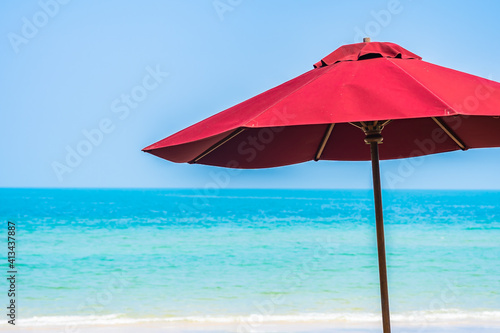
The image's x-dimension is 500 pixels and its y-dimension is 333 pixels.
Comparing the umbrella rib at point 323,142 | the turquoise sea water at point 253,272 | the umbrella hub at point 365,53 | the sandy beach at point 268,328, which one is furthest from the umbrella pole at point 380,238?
the turquoise sea water at point 253,272

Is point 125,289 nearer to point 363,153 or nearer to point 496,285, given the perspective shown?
point 496,285

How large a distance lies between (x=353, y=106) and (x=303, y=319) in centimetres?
627

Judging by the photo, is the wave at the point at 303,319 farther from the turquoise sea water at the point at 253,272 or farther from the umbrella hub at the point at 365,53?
the umbrella hub at the point at 365,53

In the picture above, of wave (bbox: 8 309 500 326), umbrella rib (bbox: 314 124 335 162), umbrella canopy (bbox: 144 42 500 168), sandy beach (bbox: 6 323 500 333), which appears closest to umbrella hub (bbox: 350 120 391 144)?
umbrella canopy (bbox: 144 42 500 168)

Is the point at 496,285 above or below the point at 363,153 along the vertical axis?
below

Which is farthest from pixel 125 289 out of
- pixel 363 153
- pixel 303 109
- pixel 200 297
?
Answer: pixel 303 109

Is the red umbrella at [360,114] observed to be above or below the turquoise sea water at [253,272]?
above

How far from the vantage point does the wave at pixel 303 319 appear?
297 inches

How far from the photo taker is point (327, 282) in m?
11.1

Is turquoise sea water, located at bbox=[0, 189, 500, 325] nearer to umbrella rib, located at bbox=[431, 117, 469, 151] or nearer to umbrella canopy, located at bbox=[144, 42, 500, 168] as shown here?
umbrella rib, located at bbox=[431, 117, 469, 151]

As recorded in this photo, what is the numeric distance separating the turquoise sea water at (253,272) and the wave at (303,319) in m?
0.03

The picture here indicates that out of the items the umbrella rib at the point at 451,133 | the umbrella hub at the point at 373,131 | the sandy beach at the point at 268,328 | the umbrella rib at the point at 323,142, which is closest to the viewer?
the umbrella hub at the point at 373,131

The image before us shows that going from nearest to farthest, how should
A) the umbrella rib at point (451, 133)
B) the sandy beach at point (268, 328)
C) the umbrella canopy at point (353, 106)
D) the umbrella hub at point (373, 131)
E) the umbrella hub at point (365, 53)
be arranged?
the umbrella canopy at point (353, 106), the umbrella hub at point (365, 53), the umbrella hub at point (373, 131), the umbrella rib at point (451, 133), the sandy beach at point (268, 328)

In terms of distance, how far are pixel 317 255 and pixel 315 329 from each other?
9.07 metres
